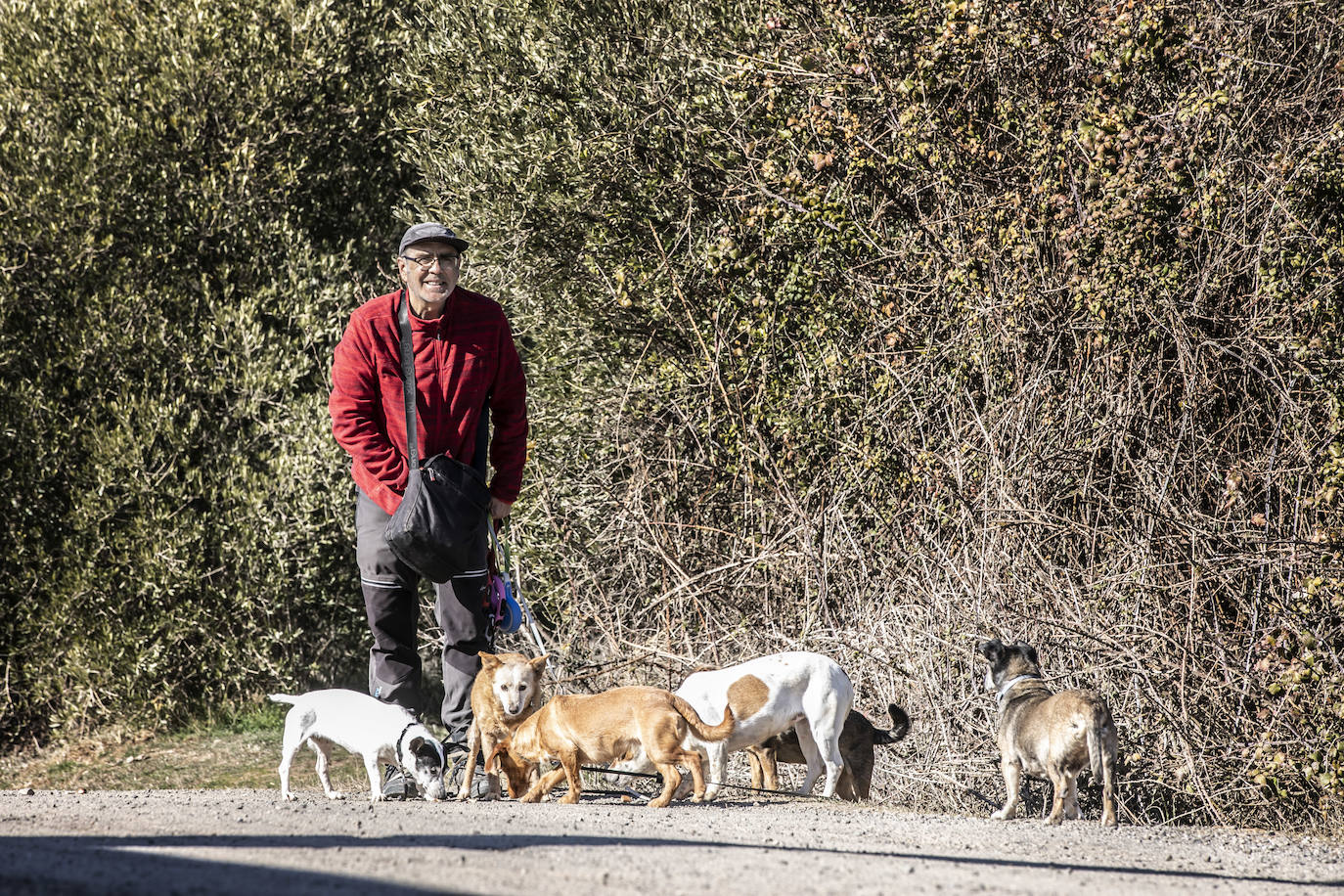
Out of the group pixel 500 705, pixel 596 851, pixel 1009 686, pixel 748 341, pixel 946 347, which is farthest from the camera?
pixel 748 341

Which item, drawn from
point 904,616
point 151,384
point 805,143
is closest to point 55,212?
point 151,384

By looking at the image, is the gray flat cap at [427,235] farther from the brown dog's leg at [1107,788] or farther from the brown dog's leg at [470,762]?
the brown dog's leg at [1107,788]

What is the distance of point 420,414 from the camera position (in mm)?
5895

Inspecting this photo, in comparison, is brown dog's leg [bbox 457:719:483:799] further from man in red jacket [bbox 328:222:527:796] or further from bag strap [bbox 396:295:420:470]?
bag strap [bbox 396:295:420:470]

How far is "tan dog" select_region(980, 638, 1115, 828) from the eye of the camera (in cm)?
570

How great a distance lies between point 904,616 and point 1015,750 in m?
1.58

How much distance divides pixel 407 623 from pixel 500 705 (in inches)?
31.7

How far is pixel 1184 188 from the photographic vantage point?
293 inches

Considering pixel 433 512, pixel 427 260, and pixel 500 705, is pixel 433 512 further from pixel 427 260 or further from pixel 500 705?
pixel 427 260

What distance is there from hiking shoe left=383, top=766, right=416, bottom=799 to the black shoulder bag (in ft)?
3.01

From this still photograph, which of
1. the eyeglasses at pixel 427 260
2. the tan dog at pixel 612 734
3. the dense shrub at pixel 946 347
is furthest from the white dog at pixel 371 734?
the dense shrub at pixel 946 347

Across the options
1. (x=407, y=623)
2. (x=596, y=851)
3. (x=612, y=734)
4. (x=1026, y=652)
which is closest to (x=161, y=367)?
(x=407, y=623)

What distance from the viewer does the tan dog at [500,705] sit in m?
5.61

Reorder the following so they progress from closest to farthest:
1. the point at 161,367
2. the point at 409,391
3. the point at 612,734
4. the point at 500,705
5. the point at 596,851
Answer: the point at 596,851
the point at 612,734
the point at 500,705
the point at 409,391
the point at 161,367
